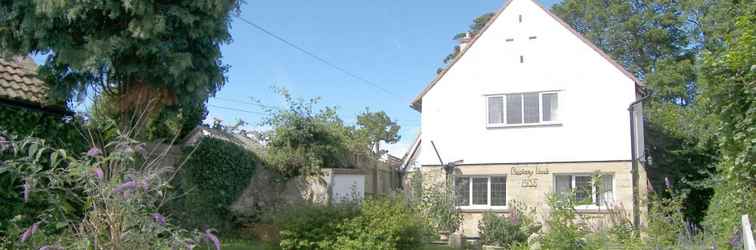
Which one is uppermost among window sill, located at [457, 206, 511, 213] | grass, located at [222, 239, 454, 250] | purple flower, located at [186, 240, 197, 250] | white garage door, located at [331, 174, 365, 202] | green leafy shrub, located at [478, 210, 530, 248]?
white garage door, located at [331, 174, 365, 202]

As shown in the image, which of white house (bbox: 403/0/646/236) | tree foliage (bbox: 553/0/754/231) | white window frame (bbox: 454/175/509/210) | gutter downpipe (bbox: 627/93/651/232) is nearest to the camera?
gutter downpipe (bbox: 627/93/651/232)

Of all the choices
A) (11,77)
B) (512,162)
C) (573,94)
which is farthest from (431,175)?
(11,77)

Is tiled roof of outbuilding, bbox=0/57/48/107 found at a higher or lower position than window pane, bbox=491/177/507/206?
higher

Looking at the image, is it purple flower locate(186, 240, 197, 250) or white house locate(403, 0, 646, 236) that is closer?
purple flower locate(186, 240, 197, 250)

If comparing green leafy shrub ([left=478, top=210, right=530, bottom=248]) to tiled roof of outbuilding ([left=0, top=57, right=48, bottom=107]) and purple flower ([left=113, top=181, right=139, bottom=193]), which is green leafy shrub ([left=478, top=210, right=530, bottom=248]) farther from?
purple flower ([left=113, top=181, right=139, bottom=193])

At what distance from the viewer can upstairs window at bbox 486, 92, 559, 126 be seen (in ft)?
60.7

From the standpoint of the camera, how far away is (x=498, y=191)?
19.2 meters

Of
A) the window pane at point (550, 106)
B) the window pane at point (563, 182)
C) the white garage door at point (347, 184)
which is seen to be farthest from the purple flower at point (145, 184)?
the window pane at point (563, 182)

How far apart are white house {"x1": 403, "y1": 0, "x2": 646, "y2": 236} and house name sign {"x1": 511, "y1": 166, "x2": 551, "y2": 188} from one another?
31 mm

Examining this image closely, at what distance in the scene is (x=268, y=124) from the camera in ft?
66.1

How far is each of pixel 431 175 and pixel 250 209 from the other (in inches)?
227

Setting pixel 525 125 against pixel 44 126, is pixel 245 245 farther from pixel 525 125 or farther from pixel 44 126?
pixel 525 125

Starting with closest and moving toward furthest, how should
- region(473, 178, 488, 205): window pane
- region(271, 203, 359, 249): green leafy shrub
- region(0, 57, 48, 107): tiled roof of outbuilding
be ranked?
region(0, 57, 48, 107): tiled roof of outbuilding, region(271, 203, 359, 249): green leafy shrub, region(473, 178, 488, 205): window pane

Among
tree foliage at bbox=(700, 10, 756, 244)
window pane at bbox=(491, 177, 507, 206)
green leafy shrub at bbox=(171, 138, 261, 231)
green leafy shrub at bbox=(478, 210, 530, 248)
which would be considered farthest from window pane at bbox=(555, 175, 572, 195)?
green leafy shrub at bbox=(171, 138, 261, 231)
